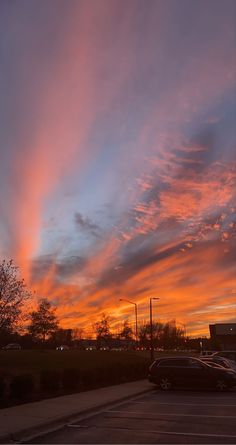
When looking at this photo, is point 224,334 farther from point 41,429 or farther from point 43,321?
point 41,429

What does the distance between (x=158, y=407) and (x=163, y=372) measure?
756cm

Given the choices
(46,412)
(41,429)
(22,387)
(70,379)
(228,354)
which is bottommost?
(41,429)

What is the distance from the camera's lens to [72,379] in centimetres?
2198

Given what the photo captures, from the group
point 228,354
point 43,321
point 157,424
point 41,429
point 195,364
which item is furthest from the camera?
point 43,321

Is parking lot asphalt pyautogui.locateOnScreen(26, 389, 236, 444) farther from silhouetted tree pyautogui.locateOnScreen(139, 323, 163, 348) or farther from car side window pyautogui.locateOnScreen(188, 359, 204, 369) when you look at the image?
silhouetted tree pyautogui.locateOnScreen(139, 323, 163, 348)

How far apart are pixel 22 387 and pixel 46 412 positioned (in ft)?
12.7

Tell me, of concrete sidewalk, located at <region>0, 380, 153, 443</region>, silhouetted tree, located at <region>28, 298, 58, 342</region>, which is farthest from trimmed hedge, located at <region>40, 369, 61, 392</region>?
silhouetted tree, located at <region>28, 298, 58, 342</region>

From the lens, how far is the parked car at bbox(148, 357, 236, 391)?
22906 mm

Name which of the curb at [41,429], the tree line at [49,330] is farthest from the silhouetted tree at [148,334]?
the curb at [41,429]

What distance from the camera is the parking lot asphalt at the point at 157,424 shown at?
10656 mm

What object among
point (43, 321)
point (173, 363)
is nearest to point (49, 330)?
point (43, 321)

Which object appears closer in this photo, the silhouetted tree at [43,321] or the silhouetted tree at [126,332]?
the silhouetted tree at [43,321]

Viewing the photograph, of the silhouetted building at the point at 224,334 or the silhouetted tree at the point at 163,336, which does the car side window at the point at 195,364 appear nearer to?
the silhouetted building at the point at 224,334

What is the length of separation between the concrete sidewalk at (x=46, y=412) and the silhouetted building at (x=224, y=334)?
105 meters
